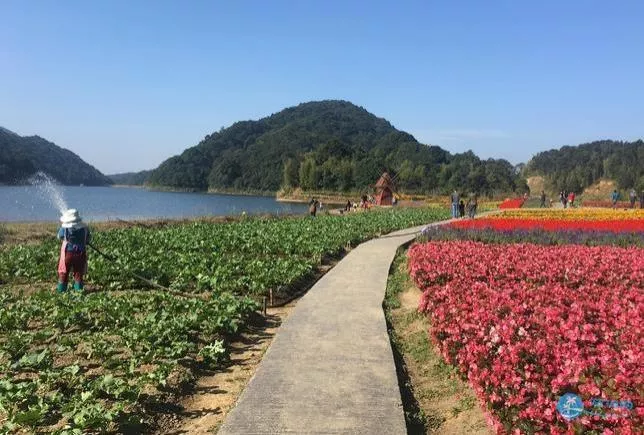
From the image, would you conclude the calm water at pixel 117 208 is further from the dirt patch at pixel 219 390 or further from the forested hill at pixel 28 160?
the dirt patch at pixel 219 390

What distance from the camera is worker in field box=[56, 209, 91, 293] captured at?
35.2 ft

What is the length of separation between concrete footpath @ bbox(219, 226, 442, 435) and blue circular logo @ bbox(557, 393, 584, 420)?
54.9 inches

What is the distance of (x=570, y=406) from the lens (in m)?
4.25

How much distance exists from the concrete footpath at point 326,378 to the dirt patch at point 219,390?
0.83ft

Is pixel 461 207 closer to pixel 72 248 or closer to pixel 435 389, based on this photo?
pixel 72 248

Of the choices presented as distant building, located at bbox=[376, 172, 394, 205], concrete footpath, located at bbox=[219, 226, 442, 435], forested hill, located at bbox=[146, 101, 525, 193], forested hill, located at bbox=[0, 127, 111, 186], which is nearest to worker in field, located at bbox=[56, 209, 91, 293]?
concrete footpath, located at bbox=[219, 226, 442, 435]

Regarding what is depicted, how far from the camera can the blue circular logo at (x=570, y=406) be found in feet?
13.6

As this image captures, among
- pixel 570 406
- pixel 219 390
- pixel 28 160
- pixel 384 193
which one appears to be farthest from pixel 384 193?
pixel 28 160

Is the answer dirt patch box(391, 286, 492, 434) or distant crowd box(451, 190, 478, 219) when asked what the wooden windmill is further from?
dirt patch box(391, 286, 492, 434)

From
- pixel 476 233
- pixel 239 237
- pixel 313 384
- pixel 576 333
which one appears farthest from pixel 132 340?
pixel 476 233

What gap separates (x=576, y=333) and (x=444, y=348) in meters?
1.61

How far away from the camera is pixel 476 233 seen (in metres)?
17.7

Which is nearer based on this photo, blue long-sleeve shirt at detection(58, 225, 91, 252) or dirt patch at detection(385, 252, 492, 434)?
dirt patch at detection(385, 252, 492, 434)

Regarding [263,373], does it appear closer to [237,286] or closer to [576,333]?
[576,333]
